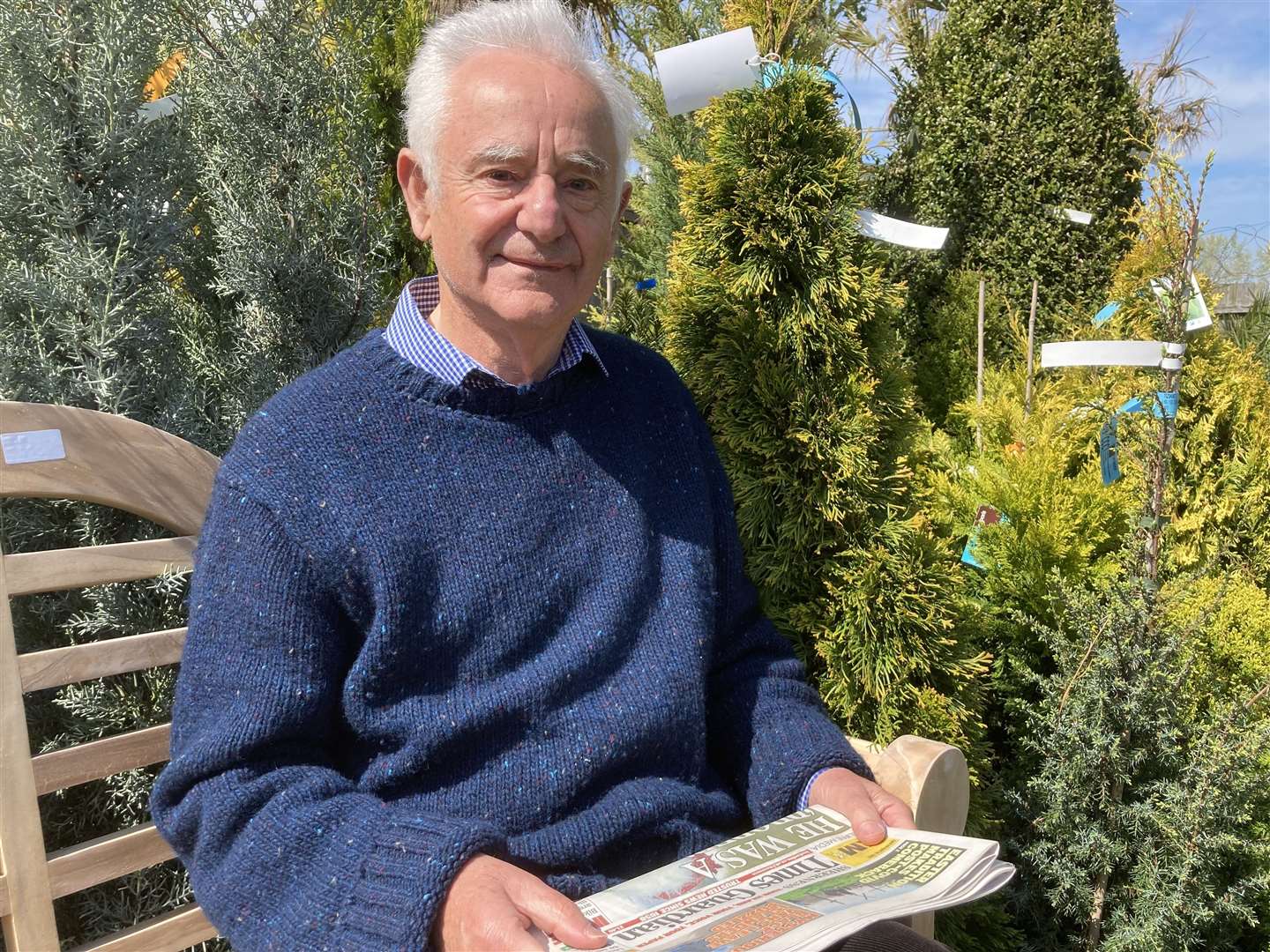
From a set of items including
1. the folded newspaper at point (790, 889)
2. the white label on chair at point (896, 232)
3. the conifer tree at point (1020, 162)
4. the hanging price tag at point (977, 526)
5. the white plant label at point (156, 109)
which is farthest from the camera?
the conifer tree at point (1020, 162)

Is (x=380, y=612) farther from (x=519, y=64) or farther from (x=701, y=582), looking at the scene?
(x=519, y=64)

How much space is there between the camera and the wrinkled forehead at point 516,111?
1567mm

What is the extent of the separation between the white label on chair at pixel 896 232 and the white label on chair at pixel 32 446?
74.9 inches

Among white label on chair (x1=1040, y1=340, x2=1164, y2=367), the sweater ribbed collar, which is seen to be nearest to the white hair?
the sweater ribbed collar

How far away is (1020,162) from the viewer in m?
6.10

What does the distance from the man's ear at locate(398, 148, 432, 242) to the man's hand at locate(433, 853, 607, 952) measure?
1.09 m

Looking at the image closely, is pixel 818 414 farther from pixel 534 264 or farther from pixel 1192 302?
pixel 1192 302

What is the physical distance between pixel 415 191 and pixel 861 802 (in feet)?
4.43

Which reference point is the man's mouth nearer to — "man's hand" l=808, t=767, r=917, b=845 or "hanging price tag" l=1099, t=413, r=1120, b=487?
"man's hand" l=808, t=767, r=917, b=845

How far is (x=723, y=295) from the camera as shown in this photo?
2.38 metres

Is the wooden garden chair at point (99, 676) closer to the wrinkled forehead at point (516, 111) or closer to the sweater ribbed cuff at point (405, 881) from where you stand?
the sweater ribbed cuff at point (405, 881)

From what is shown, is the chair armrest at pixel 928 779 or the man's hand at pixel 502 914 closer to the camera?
→ the man's hand at pixel 502 914

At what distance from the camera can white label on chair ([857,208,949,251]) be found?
2553 millimetres

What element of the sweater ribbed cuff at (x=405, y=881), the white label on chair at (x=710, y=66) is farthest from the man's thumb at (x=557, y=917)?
the white label on chair at (x=710, y=66)
